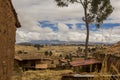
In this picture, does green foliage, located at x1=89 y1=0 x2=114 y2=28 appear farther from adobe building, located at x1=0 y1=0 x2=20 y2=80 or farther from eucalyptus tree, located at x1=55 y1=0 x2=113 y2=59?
adobe building, located at x1=0 y1=0 x2=20 y2=80

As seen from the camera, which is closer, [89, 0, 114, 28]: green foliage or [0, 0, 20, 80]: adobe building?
[0, 0, 20, 80]: adobe building

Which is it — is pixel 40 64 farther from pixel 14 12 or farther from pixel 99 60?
pixel 14 12

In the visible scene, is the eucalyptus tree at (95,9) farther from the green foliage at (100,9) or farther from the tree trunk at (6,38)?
the tree trunk at (6,38)

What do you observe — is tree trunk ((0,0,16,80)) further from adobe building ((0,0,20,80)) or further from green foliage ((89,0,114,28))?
green foliage ((89,0,114,28))

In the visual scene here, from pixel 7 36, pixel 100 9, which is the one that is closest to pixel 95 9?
pixel 100 9

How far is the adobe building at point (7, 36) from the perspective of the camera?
1154cm

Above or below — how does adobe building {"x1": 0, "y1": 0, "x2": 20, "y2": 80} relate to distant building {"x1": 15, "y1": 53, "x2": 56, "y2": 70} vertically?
above

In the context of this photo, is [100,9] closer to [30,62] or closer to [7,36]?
[30,62]

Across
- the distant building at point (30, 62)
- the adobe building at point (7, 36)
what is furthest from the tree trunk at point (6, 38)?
the distant building at point (30, 62)

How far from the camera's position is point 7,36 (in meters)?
12.3

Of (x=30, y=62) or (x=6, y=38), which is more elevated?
(x=6, y=38)

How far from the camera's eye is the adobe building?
1154cm

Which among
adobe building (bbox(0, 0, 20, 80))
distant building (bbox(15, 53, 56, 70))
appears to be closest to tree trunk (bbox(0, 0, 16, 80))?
adobe building (bbox(0, 0, 20, 80))

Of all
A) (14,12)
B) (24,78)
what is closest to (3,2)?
(14,12)
